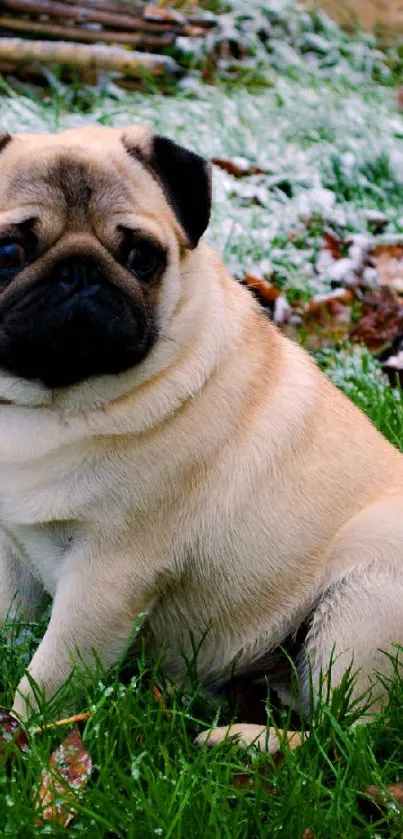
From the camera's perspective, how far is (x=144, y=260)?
262 centimetres

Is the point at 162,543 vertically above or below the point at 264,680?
above

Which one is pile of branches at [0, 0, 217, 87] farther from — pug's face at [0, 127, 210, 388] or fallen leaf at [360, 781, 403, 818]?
fallen leaf at [360, 781, 403, 818]

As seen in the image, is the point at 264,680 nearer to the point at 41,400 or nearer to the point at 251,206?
the point at 41,400

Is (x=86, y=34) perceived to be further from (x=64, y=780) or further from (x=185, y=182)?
(x=64, y=780)

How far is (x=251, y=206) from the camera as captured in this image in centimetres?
604

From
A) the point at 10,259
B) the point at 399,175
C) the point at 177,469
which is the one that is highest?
the point at 10,259

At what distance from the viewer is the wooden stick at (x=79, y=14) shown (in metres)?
7.23

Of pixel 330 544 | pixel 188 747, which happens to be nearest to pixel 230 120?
pixel 330 544

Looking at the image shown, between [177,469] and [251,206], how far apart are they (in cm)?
357

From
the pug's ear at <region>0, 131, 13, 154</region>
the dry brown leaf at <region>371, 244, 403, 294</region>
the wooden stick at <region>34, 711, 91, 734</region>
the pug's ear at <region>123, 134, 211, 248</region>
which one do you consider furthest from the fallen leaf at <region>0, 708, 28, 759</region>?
the dry brown leaf at <region>371, 244, 403, 294</region>

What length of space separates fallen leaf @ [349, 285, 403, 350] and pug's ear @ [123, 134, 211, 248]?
2507 mm

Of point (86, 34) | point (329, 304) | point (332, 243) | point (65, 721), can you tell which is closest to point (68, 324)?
point (65, 721)

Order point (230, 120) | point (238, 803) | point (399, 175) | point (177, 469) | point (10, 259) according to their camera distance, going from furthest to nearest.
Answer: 1. point (230, 120)
2. point (399, 175)
3. point (177, 469)
4. point (10, 259)
5. point (238, 803)

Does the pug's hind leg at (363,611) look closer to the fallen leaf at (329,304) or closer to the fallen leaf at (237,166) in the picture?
the fallen leaf at (329,304)
